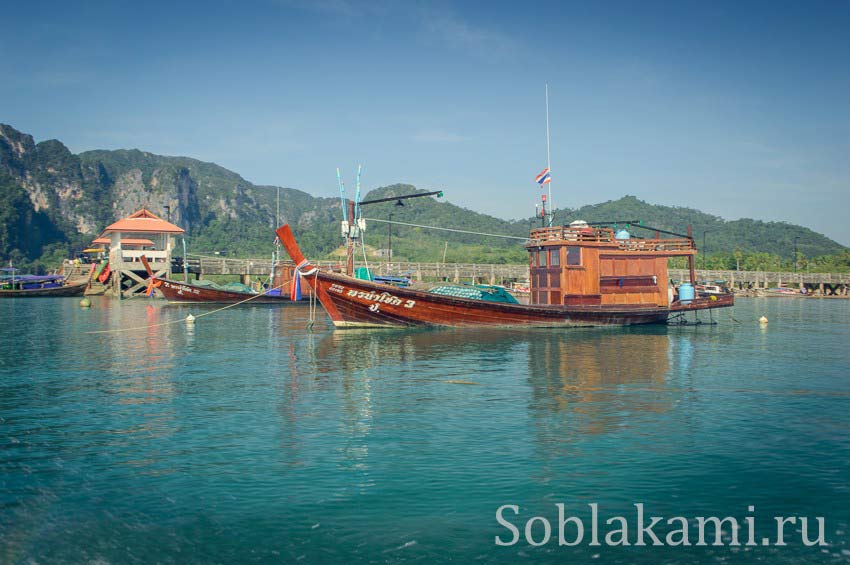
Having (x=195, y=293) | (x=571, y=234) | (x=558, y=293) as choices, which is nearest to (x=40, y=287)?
(x=195, y=293)

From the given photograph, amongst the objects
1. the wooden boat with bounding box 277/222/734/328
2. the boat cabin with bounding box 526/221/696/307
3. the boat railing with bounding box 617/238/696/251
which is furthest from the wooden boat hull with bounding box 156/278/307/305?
the boat railing with bounding box 617/238/696/251

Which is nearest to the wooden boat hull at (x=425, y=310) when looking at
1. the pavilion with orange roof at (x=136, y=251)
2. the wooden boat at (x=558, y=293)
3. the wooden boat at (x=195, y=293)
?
the wooden boat at (x=558, y=293)

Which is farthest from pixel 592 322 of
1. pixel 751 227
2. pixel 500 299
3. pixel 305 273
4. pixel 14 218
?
pixel 751 227

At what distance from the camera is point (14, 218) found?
447ft

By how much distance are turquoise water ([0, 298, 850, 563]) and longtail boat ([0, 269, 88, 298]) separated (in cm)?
5454

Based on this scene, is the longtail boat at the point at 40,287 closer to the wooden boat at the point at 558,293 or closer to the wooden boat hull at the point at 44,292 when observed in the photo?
the wooden boat hull at the point at 44,292

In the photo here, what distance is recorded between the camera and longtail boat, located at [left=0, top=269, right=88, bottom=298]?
242 ft

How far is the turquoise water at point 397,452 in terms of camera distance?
9219 mm

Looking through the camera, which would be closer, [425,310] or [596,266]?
[425,310]

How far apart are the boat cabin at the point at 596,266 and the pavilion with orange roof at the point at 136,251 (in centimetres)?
5217

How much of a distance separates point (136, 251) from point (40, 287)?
621 inches

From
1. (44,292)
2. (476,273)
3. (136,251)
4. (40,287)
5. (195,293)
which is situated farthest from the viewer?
(476,273)

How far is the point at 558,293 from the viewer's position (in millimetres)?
36812

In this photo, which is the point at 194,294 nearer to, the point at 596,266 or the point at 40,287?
the point at 40,287
